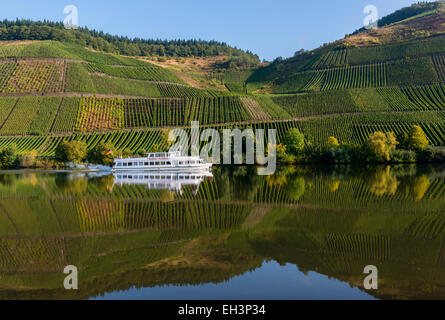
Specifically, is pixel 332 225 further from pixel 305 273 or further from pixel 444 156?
pixel 444 156

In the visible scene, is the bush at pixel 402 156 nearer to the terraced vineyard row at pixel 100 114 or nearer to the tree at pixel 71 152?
the tree at pixel 71 152

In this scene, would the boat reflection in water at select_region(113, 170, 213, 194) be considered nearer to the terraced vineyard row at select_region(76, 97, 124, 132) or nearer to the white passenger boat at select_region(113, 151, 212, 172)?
the white passenger boat at select_region(113, 151, 212, 172)

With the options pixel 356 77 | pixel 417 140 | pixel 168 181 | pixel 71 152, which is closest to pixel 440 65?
pixel 356 77

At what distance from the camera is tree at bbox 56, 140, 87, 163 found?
7888cm

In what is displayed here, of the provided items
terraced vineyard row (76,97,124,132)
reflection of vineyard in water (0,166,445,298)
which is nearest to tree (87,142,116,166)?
terraced vineyard row (76,97,124,132)

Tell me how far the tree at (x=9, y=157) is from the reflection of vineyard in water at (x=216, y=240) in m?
63.1

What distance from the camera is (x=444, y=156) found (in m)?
74.0

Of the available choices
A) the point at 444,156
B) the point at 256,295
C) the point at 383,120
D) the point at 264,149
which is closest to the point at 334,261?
the point at 256,295

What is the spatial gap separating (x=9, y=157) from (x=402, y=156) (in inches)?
3316

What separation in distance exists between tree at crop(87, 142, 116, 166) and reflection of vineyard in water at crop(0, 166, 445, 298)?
55.6 metres

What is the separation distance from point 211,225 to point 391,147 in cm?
6780

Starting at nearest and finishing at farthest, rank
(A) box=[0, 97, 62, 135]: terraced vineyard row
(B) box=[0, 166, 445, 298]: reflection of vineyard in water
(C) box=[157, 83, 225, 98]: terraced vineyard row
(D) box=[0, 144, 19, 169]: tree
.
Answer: (B) box=[0, 166, 445, 298]: reflection of vineyard in water
(D) box=[0, 144, 19, 169]: tree
(A) box=[0, 97, 62, 135]: terraced vineyard row
(C) box=[157, 83, 225, 98]: terraced vineyard row

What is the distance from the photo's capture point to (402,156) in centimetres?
7500
